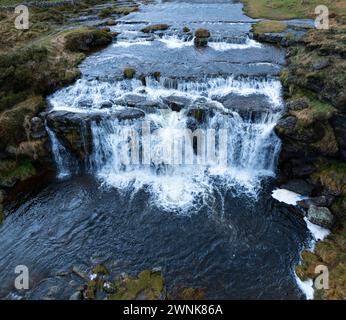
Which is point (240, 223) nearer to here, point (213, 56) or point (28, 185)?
point (28, 185)

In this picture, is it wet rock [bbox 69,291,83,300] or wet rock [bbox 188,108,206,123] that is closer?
wet rock [bbox 69,291,83,300]

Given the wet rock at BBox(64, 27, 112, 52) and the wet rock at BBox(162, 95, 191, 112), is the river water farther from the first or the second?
the wet rock at BBox(64, 27, 112, 52)

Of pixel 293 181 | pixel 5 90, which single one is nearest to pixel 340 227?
pixel 293 181

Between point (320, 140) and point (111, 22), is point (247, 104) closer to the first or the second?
point (320, 140)

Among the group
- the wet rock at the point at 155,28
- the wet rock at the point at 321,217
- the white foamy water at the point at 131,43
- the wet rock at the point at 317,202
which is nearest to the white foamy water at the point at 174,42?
the white foamy water at the point at 131,43

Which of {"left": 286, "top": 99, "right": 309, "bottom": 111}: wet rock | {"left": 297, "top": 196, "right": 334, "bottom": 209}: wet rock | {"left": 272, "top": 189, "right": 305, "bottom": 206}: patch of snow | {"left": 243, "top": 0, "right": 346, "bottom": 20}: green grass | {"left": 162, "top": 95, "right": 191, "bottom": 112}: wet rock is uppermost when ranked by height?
{"left": 243, "top": 0, "right": 346, "bottom": 20}: green grass

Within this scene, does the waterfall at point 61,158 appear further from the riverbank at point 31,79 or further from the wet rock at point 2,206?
the wet rock at point 2,206

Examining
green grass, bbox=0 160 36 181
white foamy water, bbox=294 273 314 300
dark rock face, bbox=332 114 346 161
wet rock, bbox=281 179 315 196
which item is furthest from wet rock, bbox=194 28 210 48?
white foamy water, bbox=294 273 314 300
